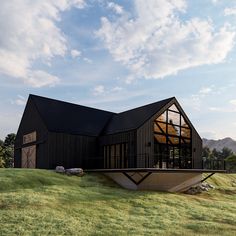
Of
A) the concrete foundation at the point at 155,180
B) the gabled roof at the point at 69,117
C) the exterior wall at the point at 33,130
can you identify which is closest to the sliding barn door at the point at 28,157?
the exterior wall at the point at 33,130

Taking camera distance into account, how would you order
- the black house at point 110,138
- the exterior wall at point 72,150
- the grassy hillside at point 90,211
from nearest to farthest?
the grassy hillside at point 90,211
the black house at point 110,138
the exterior wall at point 72,150

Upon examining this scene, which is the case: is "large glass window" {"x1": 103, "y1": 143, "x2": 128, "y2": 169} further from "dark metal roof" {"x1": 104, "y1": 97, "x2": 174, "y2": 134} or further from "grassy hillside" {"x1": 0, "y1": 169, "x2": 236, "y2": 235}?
"grassy hillside" {"x1": 0, "y1": 169, "x2": 236, "y2": 235}

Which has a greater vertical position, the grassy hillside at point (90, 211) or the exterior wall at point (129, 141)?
the exterior wall at point (129, 141)

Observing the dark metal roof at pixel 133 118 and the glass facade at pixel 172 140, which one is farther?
the glass facade at pixel 172 140

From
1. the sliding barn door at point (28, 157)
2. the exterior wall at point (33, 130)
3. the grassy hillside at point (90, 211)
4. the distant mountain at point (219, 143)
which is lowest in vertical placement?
the grassy hillside at point (90, 211)

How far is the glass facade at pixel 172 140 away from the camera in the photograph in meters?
21.9

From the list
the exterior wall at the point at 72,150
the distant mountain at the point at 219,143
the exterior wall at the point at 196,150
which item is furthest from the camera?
the distant mountain at the point at 219,143

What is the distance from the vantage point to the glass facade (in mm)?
21906

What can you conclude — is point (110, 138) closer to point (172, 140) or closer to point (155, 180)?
point (172, 140)

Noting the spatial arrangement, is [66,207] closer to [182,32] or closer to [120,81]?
[182,32]

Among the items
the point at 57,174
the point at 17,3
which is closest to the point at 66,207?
the point at 57,174

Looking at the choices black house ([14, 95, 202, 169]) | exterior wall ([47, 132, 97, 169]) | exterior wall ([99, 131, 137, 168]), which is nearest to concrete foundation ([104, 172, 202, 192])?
black house ([14, 95, 202, 169])

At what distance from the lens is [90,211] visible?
12.1 meters

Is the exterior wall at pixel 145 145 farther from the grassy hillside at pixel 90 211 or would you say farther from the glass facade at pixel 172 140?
the grassy hillside at pixel 90 211
